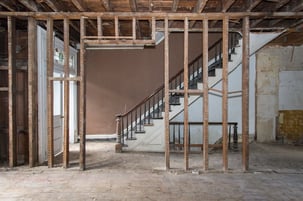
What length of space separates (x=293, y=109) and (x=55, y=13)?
23.9ft

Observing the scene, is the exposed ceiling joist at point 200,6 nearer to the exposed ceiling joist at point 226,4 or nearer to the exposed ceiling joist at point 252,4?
the exposed ceiling joist at point 226,4

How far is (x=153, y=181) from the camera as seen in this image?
468cm

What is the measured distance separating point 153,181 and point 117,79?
4849mm

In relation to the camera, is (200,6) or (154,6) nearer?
(200,6)

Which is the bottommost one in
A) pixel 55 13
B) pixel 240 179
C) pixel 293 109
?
pixel 240 179

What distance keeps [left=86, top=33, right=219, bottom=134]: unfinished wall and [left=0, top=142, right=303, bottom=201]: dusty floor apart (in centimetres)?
263

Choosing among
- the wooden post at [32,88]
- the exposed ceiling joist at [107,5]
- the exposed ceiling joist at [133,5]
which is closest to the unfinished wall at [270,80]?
the exposed ceiling joist at [133,5]

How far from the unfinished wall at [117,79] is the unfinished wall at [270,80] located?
9.97ft

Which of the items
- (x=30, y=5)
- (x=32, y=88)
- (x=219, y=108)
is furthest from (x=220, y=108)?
(x=30, y=5)

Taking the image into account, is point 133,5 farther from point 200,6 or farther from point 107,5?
point 200,6

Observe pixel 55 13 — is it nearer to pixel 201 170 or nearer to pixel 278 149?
pixel 201 170

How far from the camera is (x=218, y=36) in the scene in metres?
8.79

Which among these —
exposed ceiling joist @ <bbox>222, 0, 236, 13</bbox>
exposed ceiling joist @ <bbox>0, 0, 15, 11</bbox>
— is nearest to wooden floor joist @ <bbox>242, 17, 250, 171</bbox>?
exposed ceiling joist @ <bbox>222, 0, 236, 13</bbox>

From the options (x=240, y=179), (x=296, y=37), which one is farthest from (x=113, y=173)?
(x=296, y=37)
